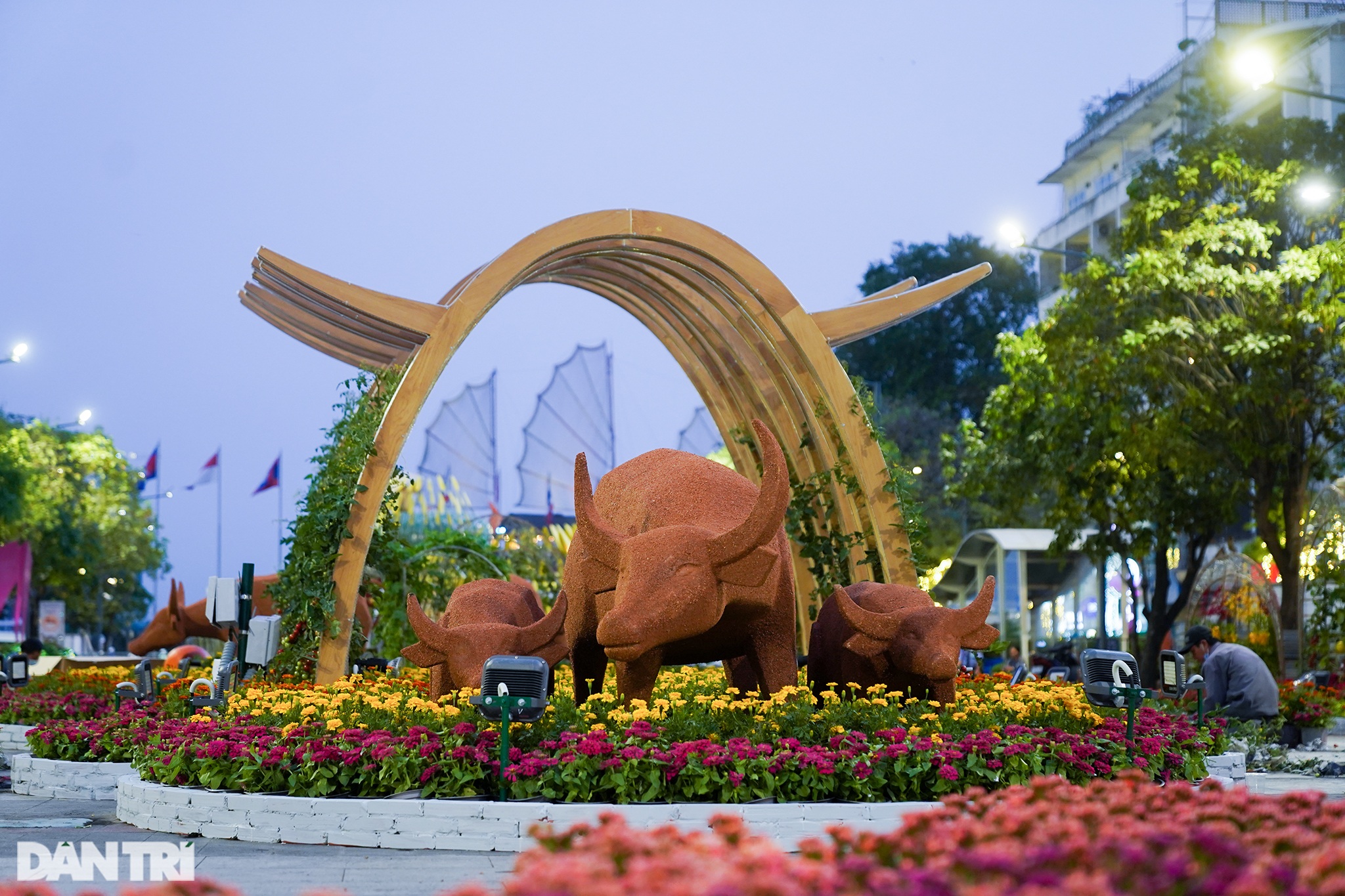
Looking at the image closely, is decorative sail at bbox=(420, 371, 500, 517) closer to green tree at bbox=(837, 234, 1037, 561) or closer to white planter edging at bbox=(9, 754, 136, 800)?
green tree at bbox=(837, 234, 1037, 561)

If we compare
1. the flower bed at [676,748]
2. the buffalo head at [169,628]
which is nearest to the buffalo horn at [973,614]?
the flower bed at [676,748]

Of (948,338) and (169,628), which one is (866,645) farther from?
(948,338)

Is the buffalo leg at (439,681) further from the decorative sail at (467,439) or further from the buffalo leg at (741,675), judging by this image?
the decorative sail at (467,439)

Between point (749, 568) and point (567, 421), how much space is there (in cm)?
5808

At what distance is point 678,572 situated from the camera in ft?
30.6

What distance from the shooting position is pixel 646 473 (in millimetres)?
10969

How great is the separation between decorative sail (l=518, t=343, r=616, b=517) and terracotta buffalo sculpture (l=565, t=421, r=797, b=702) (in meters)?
55.7

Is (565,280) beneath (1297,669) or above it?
above

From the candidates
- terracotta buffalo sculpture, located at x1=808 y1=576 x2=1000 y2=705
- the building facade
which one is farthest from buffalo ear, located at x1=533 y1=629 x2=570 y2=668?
the building facade

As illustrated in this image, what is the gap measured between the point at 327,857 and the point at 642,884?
499 cm

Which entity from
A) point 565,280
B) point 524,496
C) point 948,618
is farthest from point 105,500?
point 948,618

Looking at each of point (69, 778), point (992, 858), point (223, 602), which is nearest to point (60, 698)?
point (223, 602)

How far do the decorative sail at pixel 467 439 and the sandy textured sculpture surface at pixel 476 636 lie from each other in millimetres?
56728

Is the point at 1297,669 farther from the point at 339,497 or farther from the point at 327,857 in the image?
the point at 327,857
